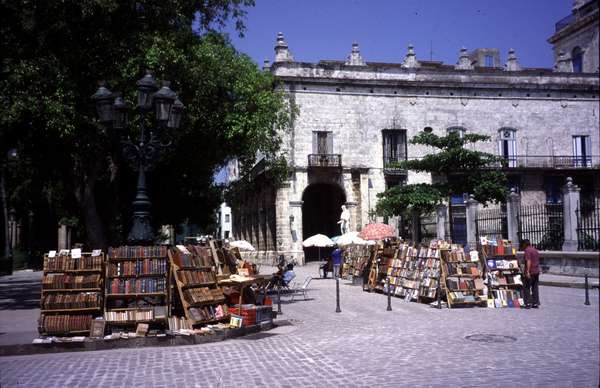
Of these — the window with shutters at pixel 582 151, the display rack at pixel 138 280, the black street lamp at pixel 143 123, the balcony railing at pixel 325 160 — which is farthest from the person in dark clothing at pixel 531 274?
the window with shutters at pixel 582 151

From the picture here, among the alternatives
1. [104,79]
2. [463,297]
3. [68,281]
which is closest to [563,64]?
[463,297]

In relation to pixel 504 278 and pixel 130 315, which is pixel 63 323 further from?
pixel 504 278

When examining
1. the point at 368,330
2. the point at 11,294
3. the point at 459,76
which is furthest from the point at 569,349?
the point at 459,76

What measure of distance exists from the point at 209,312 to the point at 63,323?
2565mm

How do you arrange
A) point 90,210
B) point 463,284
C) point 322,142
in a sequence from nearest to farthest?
1. point 463,284
2. point 90,210
3. point 322,142

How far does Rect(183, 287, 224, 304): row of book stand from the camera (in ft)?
33.9

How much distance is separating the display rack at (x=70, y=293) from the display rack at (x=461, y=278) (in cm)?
826

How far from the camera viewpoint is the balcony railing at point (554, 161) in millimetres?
39750

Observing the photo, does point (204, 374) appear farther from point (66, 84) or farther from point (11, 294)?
point (11, 294)

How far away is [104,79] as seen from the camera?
1464 cm

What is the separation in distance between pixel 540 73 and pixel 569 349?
3790 cm

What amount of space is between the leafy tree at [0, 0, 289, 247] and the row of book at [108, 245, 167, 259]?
2817 millimetres

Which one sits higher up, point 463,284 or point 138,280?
point 138,280

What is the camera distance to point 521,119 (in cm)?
4047
